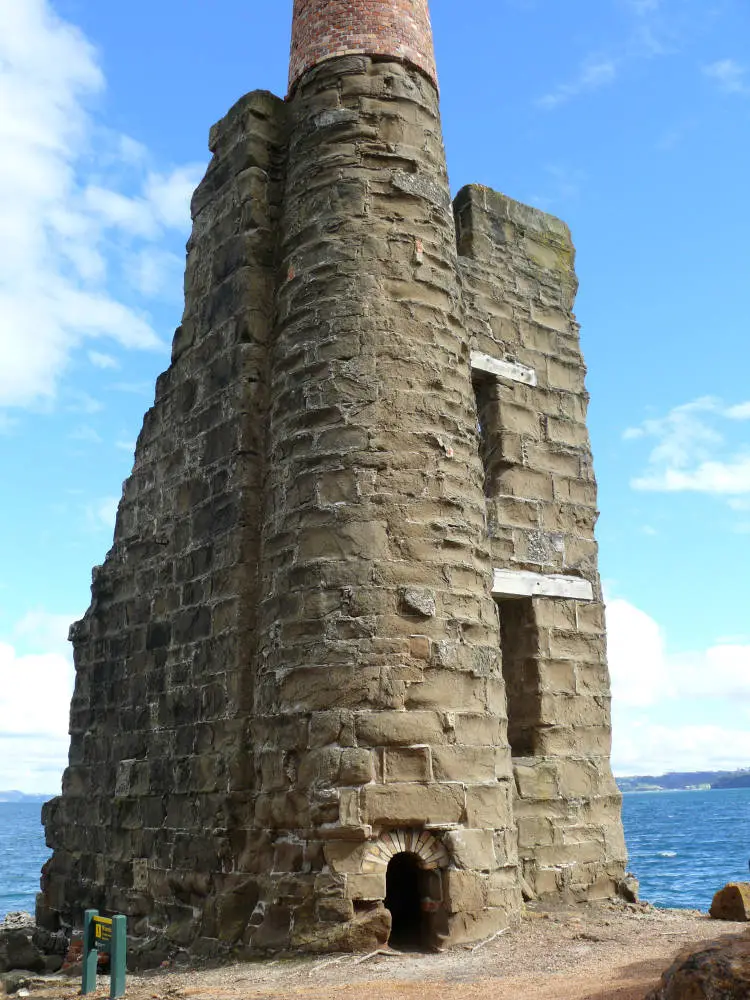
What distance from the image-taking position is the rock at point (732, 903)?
27.2ft

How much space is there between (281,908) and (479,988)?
74.4 inches

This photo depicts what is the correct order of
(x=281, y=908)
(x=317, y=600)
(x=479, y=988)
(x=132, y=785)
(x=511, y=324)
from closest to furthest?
1. (x=479, y=988)
2. (x=281, y=908)
3. (x=317, y=600)
4. (x=132, y=785)
5. (x=511, y=324)

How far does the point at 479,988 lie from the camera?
5871mm

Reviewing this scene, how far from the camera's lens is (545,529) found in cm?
1062

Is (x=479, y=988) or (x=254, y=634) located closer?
(x=479, y=988)

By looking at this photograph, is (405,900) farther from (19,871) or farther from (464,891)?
(19,871)

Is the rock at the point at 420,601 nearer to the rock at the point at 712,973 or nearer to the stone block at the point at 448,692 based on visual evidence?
the stone block at the point at 448,692

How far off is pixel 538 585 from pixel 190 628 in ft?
11.4

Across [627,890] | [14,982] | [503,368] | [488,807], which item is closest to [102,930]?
[14,982]

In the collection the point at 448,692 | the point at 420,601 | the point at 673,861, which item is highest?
the point at 420,601

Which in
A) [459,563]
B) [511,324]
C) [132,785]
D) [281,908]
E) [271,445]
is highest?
[511,324]

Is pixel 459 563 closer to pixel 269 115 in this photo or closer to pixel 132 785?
pixel 132 785

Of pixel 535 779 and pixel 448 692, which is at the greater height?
pixel 448 692

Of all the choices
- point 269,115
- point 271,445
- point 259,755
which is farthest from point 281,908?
point 269,115
